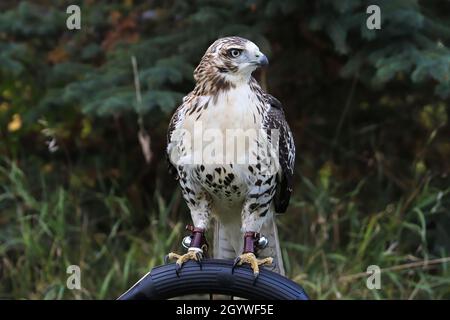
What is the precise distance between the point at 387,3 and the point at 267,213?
1.89 metres

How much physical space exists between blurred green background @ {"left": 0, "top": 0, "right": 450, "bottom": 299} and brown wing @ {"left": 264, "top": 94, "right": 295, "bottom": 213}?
133 cm

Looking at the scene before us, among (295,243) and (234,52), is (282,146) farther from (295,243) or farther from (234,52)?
A: (295,243)

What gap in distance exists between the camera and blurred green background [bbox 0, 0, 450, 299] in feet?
15.2

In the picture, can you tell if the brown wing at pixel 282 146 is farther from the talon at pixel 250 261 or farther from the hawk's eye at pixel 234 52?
the talon at pixel 250 261

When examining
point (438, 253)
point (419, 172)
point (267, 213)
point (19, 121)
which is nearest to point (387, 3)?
point (419, 172)

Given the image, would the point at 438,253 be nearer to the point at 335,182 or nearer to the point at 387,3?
the point at 335,182

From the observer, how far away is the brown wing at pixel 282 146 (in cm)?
305

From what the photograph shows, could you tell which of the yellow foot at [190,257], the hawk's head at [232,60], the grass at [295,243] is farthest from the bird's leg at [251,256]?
the grass at [295,243]

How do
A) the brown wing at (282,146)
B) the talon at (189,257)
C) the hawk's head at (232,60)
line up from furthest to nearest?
the brown wing at (282,146) < the hawk's head at (232,60) < the talon at (189,257)

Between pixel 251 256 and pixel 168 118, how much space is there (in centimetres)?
251

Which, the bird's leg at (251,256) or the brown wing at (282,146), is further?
the brown wing at (282,146)

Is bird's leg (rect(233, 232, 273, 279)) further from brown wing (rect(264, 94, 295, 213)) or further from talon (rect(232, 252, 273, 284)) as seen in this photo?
brown wing (rect(264, 94, 295, 213))

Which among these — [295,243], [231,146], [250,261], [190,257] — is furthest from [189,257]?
[295,243]

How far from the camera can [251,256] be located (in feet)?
9.14
